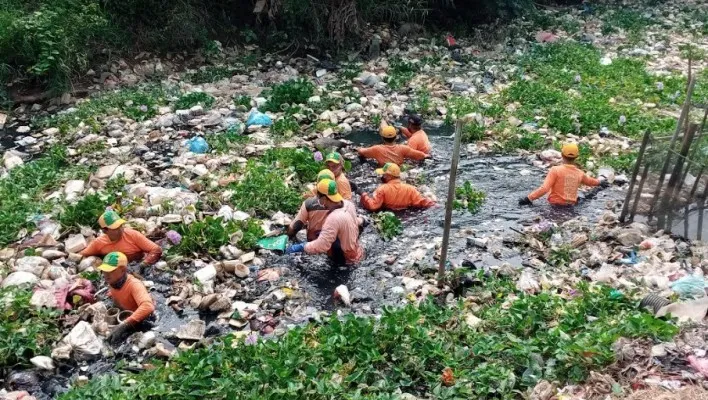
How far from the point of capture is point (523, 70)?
11492 millimetres

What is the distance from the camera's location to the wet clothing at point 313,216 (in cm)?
608

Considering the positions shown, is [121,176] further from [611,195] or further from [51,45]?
[611,195]

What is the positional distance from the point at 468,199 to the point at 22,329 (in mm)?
4939

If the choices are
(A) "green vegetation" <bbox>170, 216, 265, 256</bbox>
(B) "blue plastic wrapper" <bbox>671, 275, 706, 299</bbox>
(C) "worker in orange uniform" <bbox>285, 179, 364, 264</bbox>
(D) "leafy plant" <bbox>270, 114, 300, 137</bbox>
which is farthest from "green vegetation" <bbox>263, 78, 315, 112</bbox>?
(B) "blue plastic wrapper" <bbox>671, 275, 706, 299</bbox>

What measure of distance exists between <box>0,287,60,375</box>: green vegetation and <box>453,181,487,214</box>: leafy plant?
14.8ft

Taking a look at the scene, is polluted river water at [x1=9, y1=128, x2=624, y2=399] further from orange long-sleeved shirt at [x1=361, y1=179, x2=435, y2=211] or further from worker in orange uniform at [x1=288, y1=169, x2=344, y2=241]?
worker in orange uniform at [x1=288, y1=169, x2=344, y2=241]

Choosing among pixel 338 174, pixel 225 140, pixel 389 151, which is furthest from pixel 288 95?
pixel 338 174

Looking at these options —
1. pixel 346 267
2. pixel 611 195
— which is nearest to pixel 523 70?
pixel 611 195

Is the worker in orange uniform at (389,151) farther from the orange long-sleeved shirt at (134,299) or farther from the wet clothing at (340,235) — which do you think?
the orange long-sleeved shirt at (134,299)

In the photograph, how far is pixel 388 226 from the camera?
6.70m

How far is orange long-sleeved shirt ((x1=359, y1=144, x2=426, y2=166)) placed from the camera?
8133mm

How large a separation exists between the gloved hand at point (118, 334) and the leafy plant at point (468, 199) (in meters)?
3.98

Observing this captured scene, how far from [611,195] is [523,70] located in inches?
187

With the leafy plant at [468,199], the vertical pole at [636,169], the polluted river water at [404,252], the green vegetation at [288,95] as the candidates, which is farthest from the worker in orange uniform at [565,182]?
the green vegetation at [288,95]
